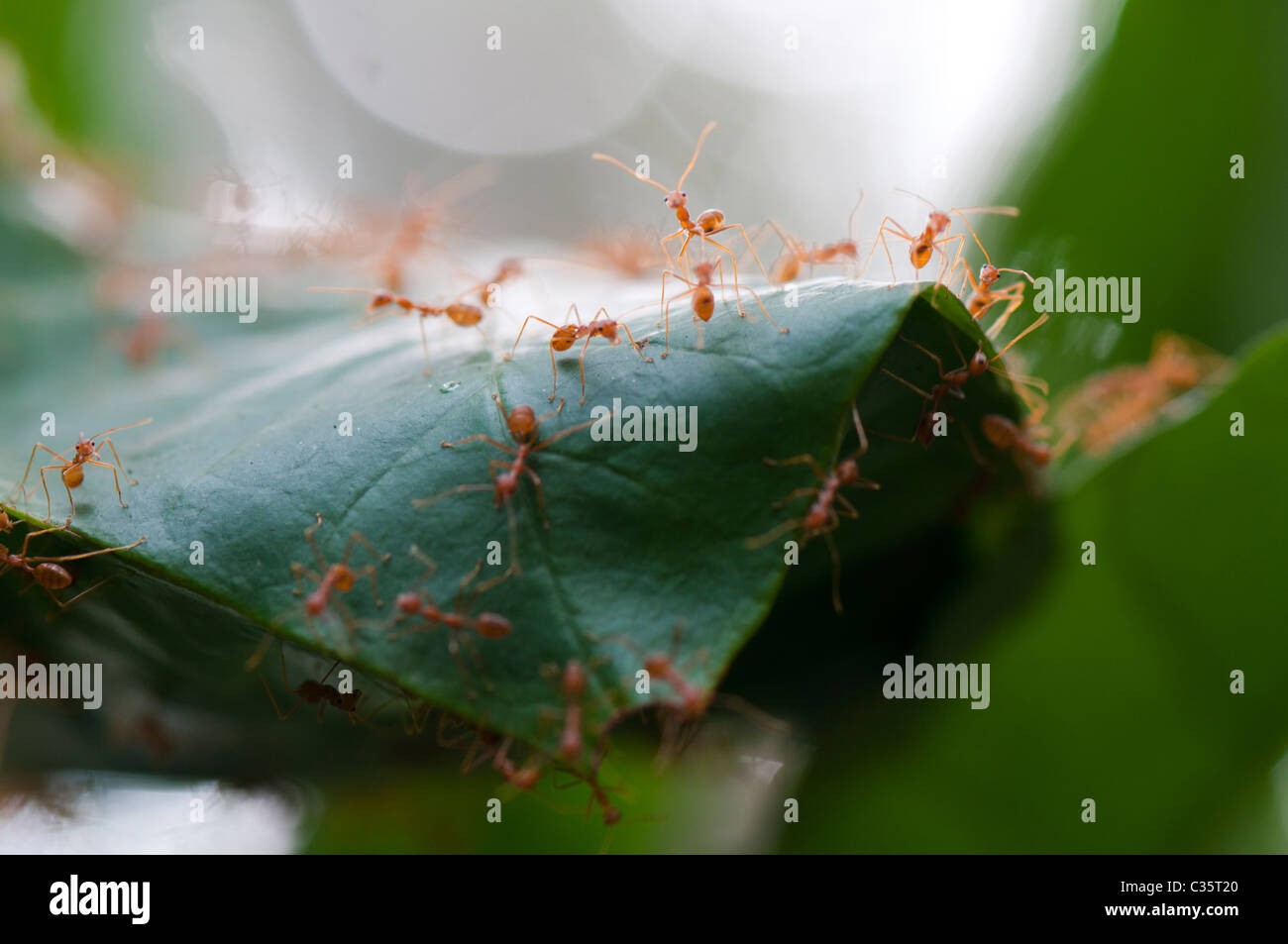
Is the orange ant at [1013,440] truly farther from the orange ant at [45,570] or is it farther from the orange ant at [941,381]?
the orange ant at [45,570]

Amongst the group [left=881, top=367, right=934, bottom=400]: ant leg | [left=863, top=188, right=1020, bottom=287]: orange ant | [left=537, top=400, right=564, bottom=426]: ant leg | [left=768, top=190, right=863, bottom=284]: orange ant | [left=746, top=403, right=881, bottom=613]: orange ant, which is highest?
[left=768, top=190, right=863, bottom=284]: orange ant

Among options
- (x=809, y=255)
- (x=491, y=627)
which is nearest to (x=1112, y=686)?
(x=809, y=255)

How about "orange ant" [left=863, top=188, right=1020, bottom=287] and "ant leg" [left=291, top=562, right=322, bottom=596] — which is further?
"orange ant" [left=863, top=188, right=1020, bottom=287]

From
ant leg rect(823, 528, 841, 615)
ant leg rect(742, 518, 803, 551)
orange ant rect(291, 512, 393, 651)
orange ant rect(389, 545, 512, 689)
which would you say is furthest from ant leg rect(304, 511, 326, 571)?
ant leg rect(823, 528, 841, 615)

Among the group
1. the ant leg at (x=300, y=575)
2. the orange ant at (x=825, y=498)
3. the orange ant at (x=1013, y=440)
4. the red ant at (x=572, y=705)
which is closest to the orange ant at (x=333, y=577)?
the ant leg at (x=300, y=575)

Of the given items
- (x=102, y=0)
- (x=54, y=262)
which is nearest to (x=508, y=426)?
(x=54, y=262)

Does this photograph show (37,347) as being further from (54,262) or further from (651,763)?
(651,763)

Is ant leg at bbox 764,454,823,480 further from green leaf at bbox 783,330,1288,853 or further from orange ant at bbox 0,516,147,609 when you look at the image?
orange ant at bbox 0,516,147,609
